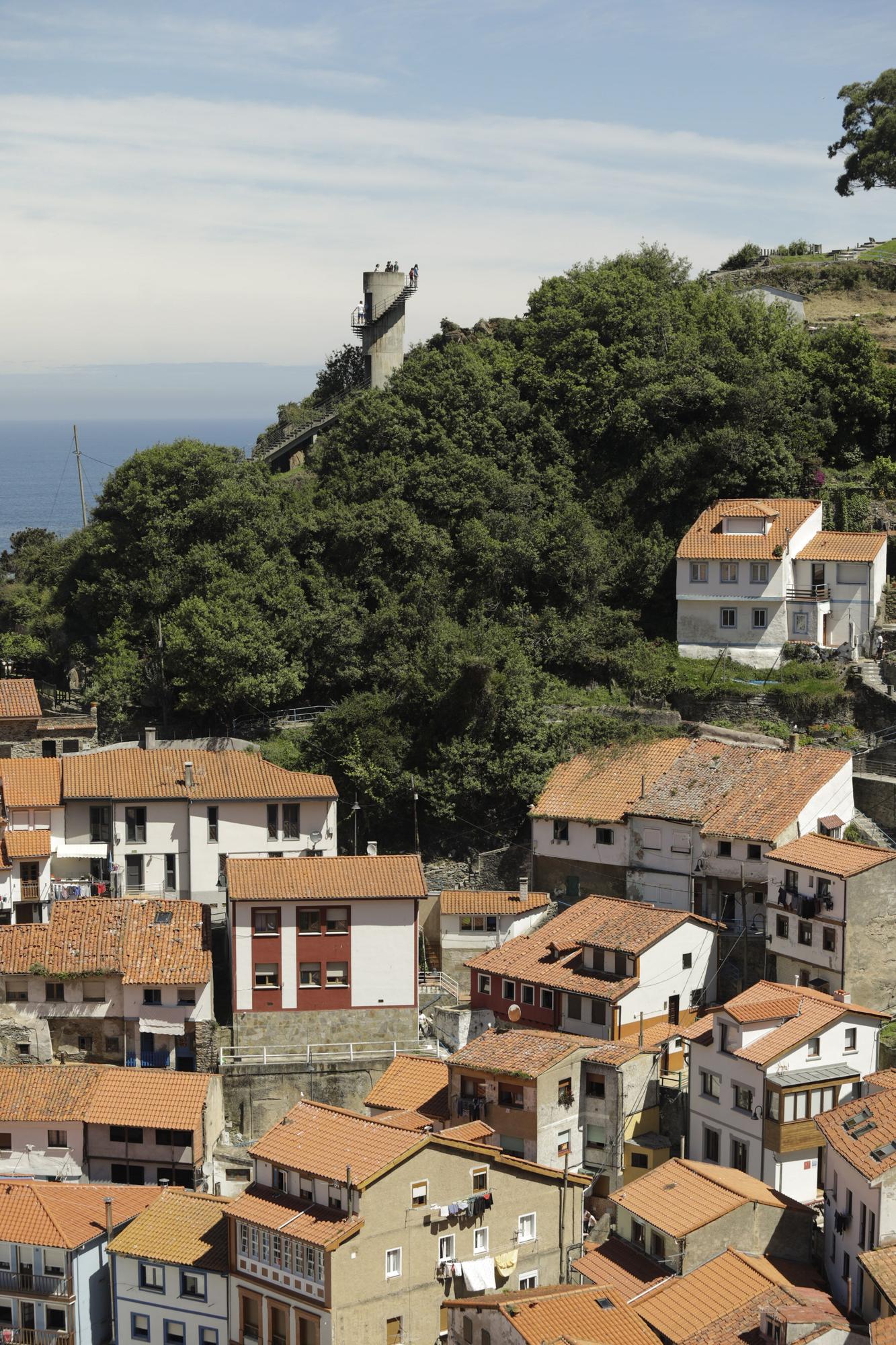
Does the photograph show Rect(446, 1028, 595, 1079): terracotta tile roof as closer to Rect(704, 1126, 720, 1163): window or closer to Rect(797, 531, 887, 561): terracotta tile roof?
Rect(704, 1126, 720, 1163): window

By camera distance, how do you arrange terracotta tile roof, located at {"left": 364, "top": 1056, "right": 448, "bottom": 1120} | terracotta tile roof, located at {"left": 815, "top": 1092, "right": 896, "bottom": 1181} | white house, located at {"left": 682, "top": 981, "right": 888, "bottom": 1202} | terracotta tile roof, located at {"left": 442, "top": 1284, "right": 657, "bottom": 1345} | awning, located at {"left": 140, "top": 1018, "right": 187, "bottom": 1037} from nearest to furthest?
terracotta tile roof, located at {"left": 442, "top": 1284, "right": 657, "bottom": 1345}
terracotta tile roof, located at {"left": 815, "top": 1092, "right": 896, "bottom": 1181}
white house, located at {"left": 682, "top": 981, "right": 888, "bottom": 1202}
terracotta tile roof, located at {"left": 364, "top": 1056, "right": 448, "bottom": 1120}
awning, located at {"left": 140, "top": 1018, "right": 187, "bottom": 1037}

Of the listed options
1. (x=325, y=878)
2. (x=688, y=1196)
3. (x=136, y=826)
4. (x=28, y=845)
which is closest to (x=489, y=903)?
(x=325, y=878)

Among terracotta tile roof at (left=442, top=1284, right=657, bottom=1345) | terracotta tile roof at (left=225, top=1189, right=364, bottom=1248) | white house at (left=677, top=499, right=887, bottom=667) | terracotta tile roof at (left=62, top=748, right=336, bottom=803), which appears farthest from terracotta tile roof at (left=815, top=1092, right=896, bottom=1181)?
white house at (left=677, top=499, right=887, bottom=667)

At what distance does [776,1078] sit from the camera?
42.0 m

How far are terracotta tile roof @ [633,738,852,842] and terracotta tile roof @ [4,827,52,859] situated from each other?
52.3ft

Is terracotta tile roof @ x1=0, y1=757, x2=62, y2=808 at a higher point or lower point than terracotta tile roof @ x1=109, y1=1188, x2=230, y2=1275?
higher

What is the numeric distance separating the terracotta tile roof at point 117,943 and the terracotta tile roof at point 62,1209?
6.37m

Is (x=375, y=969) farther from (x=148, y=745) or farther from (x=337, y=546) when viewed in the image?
(x=337, y=546)

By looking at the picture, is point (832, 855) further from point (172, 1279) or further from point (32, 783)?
point (32, 783)

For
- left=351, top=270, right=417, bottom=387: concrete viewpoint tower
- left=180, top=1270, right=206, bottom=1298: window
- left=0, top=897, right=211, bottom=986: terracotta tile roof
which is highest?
left=351, top=270, right=417, bottom=387: concrete viewpoint tower

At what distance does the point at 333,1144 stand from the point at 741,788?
17012 mm

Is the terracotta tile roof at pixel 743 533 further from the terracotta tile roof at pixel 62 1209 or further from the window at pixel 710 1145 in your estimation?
the terracotta tile roof at pixel 62 1209

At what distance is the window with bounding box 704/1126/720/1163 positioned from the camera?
43.3 meters

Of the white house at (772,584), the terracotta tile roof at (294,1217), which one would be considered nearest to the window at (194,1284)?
the terracotta tile roof at (294,1217)
